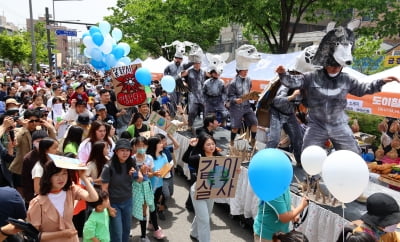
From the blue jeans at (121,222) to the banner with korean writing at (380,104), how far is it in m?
4.68

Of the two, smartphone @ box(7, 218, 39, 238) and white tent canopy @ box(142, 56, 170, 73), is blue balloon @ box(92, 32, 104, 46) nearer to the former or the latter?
white tent canopy @ box(142, 56, 170, 73)

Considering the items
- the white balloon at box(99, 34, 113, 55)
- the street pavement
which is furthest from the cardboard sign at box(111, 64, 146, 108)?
the white balloon at box(99, 34, 113, 55)

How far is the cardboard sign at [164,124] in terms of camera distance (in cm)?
619

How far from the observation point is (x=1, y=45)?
113 feet

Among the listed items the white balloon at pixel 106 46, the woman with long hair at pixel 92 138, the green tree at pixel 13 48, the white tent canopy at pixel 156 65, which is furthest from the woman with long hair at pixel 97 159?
the green tree at pixel 13 48

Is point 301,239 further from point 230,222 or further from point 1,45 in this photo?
point 1,45

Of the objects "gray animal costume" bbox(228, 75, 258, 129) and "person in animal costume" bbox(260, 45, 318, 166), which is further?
"gray animal costume" bbox(228, 75, 258, 129)

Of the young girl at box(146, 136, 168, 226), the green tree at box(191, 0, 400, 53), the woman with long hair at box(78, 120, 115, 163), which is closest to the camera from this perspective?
the woman with long hair at box(78, 120, 115, 163)

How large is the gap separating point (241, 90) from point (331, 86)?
267 cm

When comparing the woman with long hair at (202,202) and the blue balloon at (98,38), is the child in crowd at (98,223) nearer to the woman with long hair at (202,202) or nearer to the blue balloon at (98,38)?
the woman with long hair at (202,202)

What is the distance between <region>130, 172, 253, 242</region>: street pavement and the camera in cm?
510

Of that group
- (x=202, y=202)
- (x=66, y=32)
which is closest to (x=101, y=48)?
(x=202, y=202)

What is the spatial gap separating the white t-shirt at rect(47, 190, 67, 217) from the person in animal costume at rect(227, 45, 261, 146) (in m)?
4.23

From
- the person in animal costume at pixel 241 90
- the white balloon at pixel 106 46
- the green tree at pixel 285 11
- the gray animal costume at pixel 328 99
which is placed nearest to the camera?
the gray animal costume at pixel 328 99
